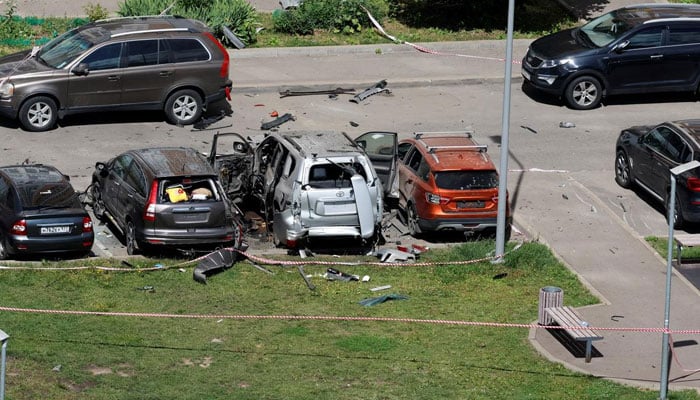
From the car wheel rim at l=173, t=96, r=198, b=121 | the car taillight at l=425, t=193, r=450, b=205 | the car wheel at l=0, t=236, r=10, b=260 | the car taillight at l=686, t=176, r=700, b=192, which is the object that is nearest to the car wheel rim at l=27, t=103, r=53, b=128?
the car wheel rim at l=173, t=96, r=198, b=121

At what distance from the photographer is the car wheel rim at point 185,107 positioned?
2564cm

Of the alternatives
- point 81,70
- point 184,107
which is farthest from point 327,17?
point 81,70

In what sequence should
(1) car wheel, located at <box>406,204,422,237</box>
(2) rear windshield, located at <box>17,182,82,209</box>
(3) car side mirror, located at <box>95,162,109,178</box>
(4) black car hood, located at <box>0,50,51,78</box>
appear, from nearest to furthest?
(2) rear windshield, located at <box>17,182,82,209</box> → (3) car side mirror, located at <box>95,162,109,178</box> → (1) car wheel, located at <box>406,204,422,237</box> → (4) black car hood, located at <box>0,50,51,78</box>

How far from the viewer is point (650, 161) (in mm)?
22453

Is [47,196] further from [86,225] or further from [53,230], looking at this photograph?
[86,225]

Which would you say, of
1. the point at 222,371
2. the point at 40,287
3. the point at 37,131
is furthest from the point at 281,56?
the point at 222,371

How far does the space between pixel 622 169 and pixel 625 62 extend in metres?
4.52

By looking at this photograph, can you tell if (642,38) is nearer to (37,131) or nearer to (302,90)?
(302,90)

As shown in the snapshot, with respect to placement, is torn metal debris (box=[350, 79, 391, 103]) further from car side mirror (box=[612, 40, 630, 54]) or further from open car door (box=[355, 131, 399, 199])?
open car door (box=[355, 131, 399, 199])

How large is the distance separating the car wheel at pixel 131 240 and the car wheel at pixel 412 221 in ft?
15.7

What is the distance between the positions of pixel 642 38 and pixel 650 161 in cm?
578

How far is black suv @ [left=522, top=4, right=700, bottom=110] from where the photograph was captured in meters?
27.2

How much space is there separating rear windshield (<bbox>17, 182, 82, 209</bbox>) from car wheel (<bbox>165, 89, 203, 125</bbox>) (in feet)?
20.4

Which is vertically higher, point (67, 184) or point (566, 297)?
point (67, 184)
